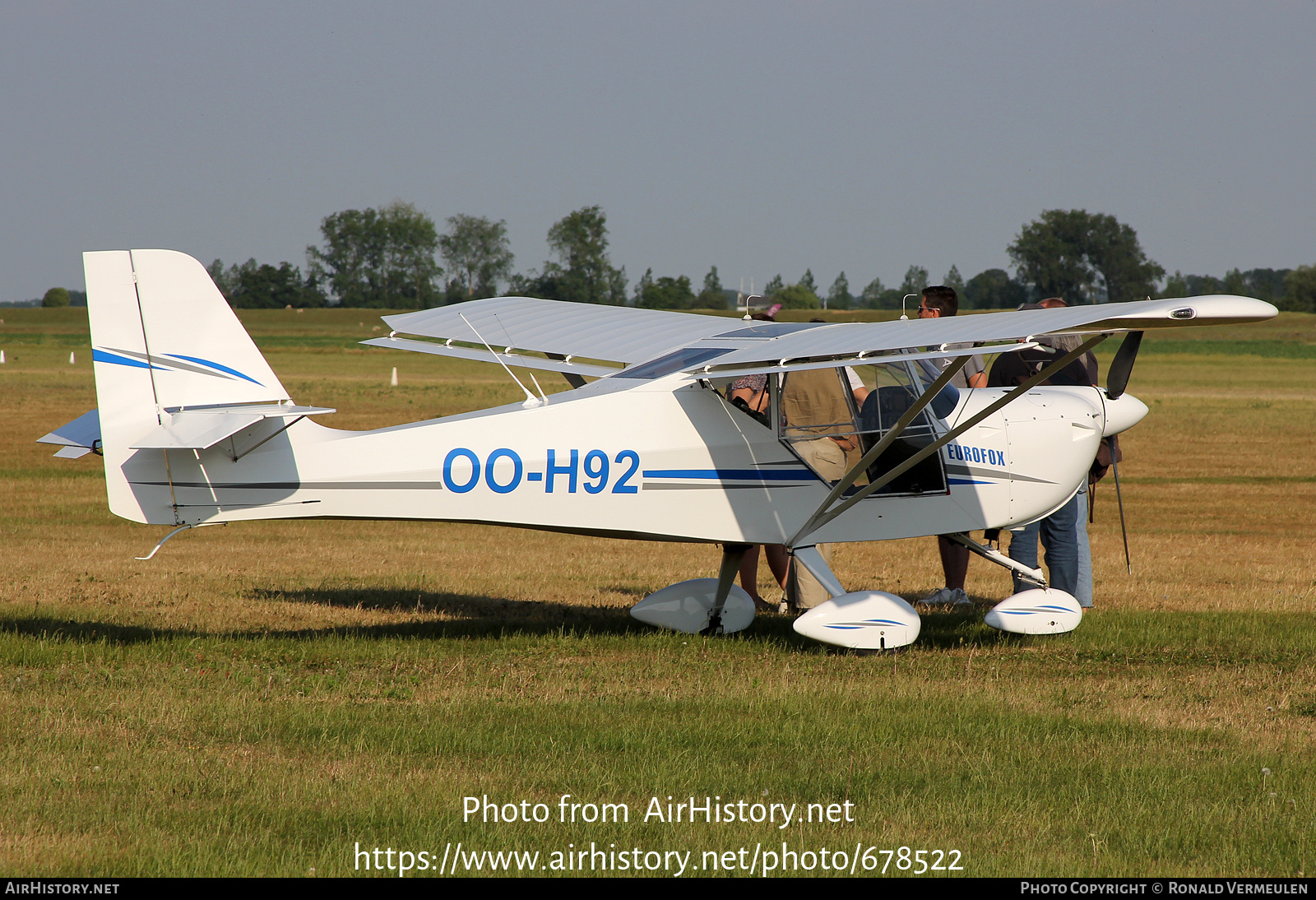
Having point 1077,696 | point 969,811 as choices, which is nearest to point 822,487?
point 1077,696

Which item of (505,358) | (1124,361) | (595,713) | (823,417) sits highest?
(505,358)

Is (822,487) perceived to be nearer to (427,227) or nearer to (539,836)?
(539,836)

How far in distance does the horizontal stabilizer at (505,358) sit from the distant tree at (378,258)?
115191mm

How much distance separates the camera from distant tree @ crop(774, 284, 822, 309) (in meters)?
96.0

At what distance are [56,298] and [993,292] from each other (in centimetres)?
10653

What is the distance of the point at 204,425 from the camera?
673 centimetres

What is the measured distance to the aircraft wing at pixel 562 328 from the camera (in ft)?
26.9

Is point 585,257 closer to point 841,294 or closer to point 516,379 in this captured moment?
point 841,294

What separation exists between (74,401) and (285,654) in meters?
26.3

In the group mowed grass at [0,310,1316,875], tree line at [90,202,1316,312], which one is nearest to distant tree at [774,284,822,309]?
tree line at [90,202,1316,312]

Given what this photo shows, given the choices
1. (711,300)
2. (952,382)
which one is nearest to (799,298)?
(711,300)

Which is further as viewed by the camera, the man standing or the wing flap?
the man standing

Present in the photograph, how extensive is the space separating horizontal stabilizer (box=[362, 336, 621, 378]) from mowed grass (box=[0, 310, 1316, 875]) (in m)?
1.73

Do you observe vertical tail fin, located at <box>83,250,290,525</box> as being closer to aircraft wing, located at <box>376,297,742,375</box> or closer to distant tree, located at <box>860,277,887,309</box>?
aircraft wing, located at <box>376,297,742,375</box>
